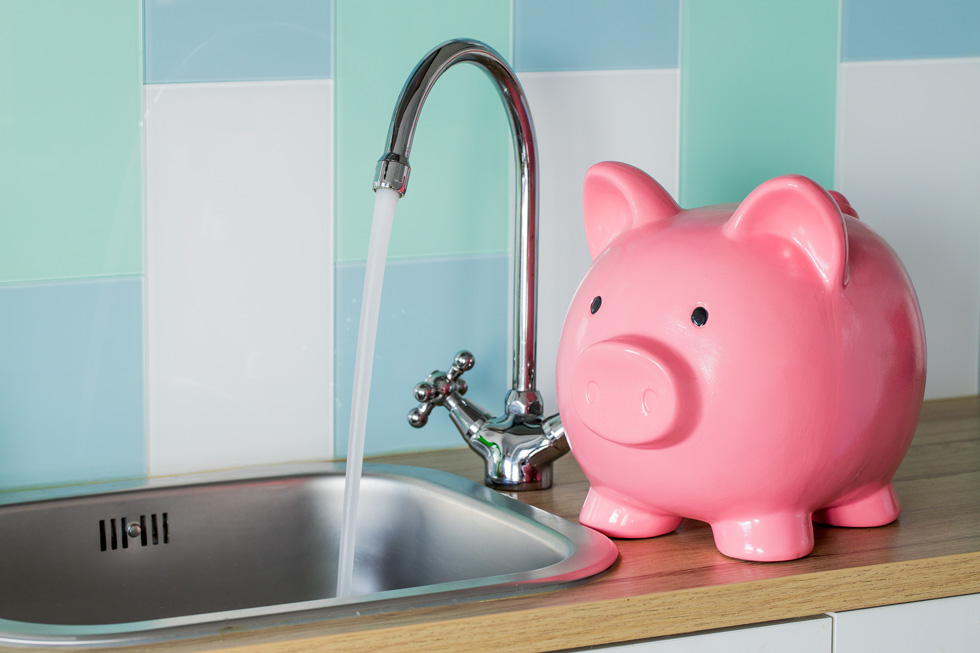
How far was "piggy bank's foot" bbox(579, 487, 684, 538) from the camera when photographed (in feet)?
2.86

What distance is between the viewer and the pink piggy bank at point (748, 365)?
30.3 inches

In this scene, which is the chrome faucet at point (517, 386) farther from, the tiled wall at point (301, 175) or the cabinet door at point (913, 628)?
the cabinet door at point (913, 628)

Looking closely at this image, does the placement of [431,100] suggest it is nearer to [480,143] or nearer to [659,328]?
[480,143]

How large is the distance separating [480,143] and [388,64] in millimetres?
138

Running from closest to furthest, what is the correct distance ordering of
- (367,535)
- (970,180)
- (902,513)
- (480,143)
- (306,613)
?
(306,613) < (902,513) < (367,535) < (480,143) < (970,180)

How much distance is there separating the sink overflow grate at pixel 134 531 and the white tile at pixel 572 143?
18.4 inches

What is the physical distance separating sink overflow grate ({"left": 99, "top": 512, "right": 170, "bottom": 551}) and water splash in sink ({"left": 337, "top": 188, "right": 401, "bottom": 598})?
0.21m

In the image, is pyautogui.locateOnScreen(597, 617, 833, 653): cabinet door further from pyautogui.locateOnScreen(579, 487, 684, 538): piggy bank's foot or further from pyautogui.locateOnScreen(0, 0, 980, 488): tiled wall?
pyautogui.locateOnScreen(0, 0, 980, 488): tiled wall

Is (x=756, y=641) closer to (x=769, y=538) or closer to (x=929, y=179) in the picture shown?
(x=769, y=538)

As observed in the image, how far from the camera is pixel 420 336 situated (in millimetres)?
1188

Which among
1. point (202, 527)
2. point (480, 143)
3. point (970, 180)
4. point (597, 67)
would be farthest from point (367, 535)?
point (970, 180)

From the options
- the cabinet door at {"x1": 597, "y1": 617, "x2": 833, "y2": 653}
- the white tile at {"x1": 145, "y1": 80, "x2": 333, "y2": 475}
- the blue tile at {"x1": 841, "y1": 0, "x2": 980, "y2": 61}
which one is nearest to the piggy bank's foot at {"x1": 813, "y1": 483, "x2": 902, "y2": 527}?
the cabinet door at {"x1": 597, "y1": 617, "x2": 833, "y2": 653}

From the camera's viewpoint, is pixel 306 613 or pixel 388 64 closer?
pixel 306 613

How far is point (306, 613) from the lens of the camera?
702 millimetres
